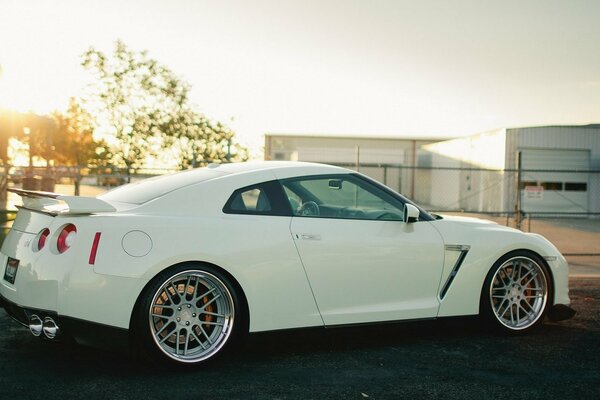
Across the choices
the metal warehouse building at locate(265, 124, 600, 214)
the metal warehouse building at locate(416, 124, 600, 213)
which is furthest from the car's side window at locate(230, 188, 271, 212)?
the metal warehouse building at locate(416, 124, 600, 213)

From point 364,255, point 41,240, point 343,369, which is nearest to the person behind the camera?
point 41,240

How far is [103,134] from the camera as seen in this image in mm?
→ 31391

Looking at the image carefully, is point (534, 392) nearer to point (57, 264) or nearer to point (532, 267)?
point (532, 267)

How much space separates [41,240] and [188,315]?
1.11m

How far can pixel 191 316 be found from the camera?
15.0ft

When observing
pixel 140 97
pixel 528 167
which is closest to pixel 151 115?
pixel 140 97

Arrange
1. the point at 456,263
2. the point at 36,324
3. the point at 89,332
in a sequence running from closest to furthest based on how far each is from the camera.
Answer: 1. the point at 89,332
2. the point at 36,324
3. the point at 456,263

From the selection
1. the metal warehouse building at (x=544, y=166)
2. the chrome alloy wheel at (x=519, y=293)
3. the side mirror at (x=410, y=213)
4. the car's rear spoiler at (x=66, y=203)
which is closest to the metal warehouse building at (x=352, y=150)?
the metal warehouse building at (x=544, y=166)

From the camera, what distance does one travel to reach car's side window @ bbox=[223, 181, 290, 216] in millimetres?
4824

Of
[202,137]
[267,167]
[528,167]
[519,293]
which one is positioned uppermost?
[202,137]

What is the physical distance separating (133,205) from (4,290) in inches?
42.5

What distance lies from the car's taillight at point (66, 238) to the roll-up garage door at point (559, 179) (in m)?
29.7

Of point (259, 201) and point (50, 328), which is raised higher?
point (259, 201)

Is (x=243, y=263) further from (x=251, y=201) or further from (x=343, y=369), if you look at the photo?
(x=343, y=369)
